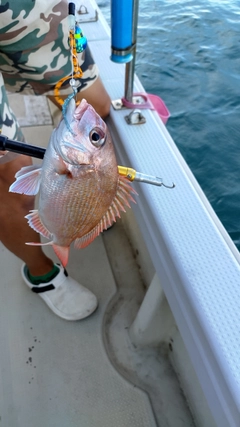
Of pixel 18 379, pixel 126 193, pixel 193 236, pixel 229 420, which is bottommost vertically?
pixel 18 379

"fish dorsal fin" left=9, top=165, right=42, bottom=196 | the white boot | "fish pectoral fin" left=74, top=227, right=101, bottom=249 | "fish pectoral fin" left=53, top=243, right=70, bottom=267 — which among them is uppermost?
"fish dorsal fin" left=9, top=165, right=42, bottom=196

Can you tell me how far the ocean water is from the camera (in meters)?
2.44

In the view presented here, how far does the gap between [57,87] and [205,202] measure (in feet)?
2.30

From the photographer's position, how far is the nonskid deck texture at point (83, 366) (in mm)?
1297

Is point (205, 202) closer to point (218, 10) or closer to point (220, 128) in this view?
point (220, 128)

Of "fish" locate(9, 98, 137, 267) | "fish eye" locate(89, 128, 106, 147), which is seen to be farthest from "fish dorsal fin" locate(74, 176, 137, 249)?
"fish eye" locate(89, 128, 106, 147)

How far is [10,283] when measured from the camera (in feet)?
5.33

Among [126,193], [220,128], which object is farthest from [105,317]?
[220,128]

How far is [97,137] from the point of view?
69 cm

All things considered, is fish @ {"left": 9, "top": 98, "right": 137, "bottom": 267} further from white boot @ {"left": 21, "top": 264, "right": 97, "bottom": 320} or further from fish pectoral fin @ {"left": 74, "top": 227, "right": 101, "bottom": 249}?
white boot @ {"left": 21, "top": 264, "right": 97, "bottom": 320}

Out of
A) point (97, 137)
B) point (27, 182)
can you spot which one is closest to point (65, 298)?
point (27, 182)

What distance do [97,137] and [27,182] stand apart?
0.18 metres

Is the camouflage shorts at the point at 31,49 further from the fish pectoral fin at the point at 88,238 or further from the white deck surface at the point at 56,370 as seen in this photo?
the white deck surface at the point at 56,370

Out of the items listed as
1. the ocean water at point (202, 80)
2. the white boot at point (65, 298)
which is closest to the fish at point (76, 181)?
the white boot at point (65, 298)
